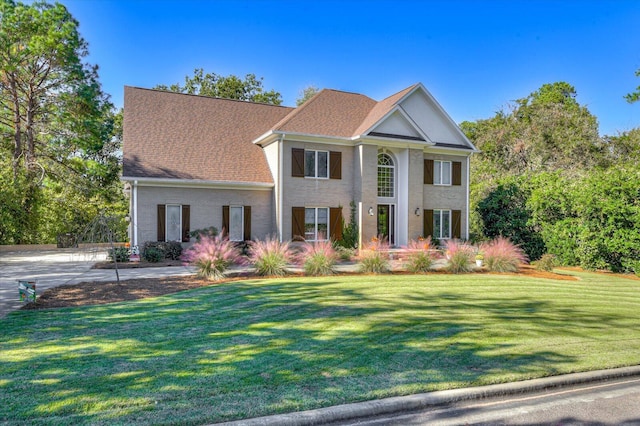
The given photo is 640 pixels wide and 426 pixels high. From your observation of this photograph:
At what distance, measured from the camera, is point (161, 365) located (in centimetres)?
515

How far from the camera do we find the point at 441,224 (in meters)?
A: 23.3

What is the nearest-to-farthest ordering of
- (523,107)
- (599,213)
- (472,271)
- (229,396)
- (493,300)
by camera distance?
1. (229,396)
2. (493,300)
3. (472,271)
4. (599,213)
5. (523,107)

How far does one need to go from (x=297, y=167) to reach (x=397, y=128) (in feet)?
18.4

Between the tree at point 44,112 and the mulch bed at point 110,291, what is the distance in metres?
16.2

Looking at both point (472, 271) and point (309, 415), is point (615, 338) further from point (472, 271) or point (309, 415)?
point (472, 271)

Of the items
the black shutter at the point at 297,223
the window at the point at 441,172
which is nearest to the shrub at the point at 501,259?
the black shutter at the point at 297,223

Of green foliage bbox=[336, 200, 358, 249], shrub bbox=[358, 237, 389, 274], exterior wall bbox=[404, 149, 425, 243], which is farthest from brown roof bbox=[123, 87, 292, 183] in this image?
shrub bbox=[358, 237, 389, 274]

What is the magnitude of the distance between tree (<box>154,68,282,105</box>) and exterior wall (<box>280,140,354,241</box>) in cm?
1946

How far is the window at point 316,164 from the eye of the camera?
20203 millimetres

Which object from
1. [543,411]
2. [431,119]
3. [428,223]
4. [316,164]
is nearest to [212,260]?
[543,411]

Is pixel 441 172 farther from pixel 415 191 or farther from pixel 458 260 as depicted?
pixel 458 260

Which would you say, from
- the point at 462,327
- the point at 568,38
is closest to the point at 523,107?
the point at 568,38

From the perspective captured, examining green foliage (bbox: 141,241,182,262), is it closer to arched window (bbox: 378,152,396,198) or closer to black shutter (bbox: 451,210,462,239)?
arched window (bbox: 378,152,396,198)

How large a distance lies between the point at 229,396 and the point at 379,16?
17289 millimetres
